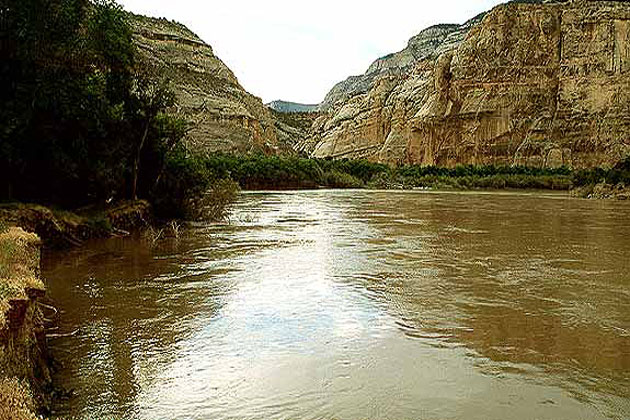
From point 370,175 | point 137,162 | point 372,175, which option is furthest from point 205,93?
point 137,162

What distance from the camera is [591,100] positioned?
226 ft

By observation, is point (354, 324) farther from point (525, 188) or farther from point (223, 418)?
point (525, 188)

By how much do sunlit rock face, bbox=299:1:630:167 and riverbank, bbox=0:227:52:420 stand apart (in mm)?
70904

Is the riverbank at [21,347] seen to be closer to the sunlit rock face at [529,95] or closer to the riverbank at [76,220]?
the riverbank at [76,220]

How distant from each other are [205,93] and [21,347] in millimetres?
73897

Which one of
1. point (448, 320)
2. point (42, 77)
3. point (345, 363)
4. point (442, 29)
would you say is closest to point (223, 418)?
point (345, 363)

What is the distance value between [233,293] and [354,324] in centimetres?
263

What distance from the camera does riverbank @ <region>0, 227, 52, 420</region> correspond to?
373 cm

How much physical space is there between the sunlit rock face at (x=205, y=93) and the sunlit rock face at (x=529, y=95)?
74.7ft

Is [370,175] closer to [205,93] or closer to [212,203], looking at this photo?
[205,93]

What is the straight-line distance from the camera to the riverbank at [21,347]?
12.2ft

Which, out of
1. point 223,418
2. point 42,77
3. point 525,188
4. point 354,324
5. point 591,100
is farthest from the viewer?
point 591,100

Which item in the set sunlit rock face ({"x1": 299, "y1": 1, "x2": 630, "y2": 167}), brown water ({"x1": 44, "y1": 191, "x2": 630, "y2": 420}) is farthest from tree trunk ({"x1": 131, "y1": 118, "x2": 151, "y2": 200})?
sunlit rock face ({"x1": 299, "y1": 1, "x2": 630, "y2": 167})

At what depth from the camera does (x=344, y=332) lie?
7027 mm
